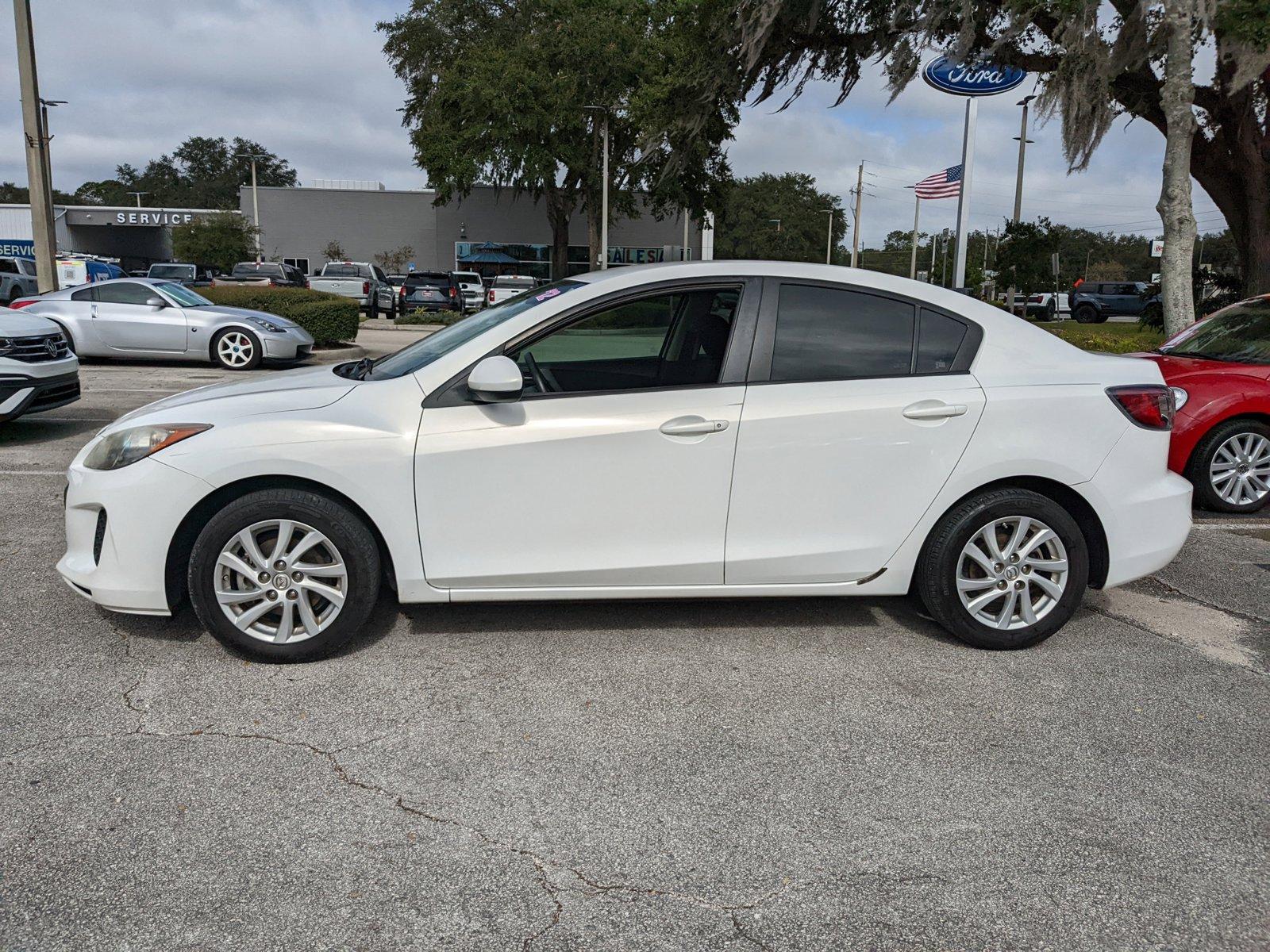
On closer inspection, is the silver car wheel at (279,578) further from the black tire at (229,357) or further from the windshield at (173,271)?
the windshield at (173,271)

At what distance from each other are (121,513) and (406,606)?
139 cm

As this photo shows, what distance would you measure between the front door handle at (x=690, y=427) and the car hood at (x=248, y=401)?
4.44 feet

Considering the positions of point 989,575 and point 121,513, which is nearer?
point 121,513

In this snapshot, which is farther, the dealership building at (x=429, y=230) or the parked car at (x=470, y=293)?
the dealership building at (x=429, y=230)

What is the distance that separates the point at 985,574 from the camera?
4.36 meters

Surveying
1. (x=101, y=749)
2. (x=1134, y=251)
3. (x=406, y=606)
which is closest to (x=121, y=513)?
(x=101, y=749)

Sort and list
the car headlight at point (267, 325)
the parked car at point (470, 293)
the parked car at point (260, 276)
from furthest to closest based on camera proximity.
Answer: the parked car at point (470, 293) → the parked car at point (260, 276) → the car headlight at point (267, 325)

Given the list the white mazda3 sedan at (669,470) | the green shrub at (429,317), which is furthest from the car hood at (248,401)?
the green shrub at (429,317)

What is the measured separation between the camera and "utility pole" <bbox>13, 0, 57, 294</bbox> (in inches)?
644

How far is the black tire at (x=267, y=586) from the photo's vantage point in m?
3.93

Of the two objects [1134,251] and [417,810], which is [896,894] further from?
[1134,251]

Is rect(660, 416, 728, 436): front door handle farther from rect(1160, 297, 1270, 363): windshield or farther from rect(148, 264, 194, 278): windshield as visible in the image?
rect(148, 264, 194, 278): windshield

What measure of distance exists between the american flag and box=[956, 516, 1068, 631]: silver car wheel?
2045 centimetres

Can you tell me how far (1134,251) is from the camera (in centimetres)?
11269
